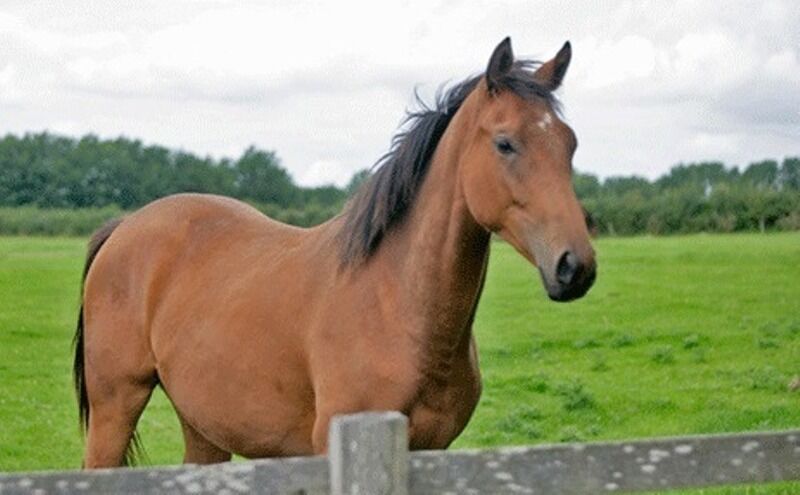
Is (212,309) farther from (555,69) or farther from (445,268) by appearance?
(555,69)

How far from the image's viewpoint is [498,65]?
487cm

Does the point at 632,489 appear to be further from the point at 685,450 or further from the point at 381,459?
the point at 381,459

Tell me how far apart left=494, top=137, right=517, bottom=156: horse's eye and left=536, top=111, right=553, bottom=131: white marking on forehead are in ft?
0.46

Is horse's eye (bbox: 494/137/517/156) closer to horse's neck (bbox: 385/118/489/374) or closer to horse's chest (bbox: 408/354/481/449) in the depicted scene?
horse's neck (bbox: 385/118/489/374)

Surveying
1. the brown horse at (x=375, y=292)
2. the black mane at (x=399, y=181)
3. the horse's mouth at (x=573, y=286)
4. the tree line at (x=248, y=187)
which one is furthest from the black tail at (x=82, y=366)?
the tree line at (x=248, y=187)

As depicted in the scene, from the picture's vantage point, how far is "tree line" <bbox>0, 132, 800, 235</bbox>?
56344 mm

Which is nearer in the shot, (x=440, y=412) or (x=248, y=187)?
(x=440, y=412)

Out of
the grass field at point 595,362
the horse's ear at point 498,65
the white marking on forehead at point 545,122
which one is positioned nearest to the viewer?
the white marking on forehead at point 545,122

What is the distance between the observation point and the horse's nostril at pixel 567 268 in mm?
4281

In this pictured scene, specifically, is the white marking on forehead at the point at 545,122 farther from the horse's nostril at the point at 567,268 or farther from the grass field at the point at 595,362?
the grass field at the point at 595,362

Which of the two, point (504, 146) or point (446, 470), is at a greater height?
point (504, 146)

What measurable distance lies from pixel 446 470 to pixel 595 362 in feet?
44.1

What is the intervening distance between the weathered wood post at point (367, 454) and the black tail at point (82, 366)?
365 centimetres

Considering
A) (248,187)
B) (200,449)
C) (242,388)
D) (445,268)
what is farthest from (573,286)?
(248,187)
